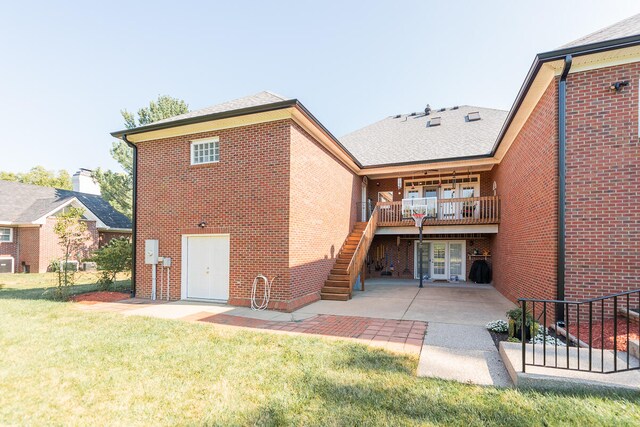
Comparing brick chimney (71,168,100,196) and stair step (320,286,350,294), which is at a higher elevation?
brick chimney (71,168,100,196)

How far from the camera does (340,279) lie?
1004 centimetres

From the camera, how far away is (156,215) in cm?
947

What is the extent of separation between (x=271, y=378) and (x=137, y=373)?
1.75 metres

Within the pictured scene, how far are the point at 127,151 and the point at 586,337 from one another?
993 inches

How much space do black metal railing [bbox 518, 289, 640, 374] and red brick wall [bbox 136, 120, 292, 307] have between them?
5282 millimetres

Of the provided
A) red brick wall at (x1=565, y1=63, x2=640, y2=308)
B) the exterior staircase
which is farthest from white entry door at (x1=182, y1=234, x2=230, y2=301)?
red brick wall at (x1=565, y1=63, x2=640, y2=308)

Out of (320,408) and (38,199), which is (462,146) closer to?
(320,408)

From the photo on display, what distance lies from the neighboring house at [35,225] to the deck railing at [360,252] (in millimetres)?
15640

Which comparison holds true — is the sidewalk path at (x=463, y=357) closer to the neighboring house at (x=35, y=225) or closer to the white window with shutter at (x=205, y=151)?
the white window with shutter at (x=205, y=151)

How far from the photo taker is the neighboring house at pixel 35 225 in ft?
58.0

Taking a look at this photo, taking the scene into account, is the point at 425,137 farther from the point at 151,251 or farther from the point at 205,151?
the point at 151,251

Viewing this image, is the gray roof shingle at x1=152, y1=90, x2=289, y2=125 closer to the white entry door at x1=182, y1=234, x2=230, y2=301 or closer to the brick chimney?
the white entry door at x1=182, y1=234, x2=230, y2=301

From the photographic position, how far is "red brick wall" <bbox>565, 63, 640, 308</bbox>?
5.23m

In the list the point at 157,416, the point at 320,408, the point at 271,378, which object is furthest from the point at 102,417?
the point at 320,408
